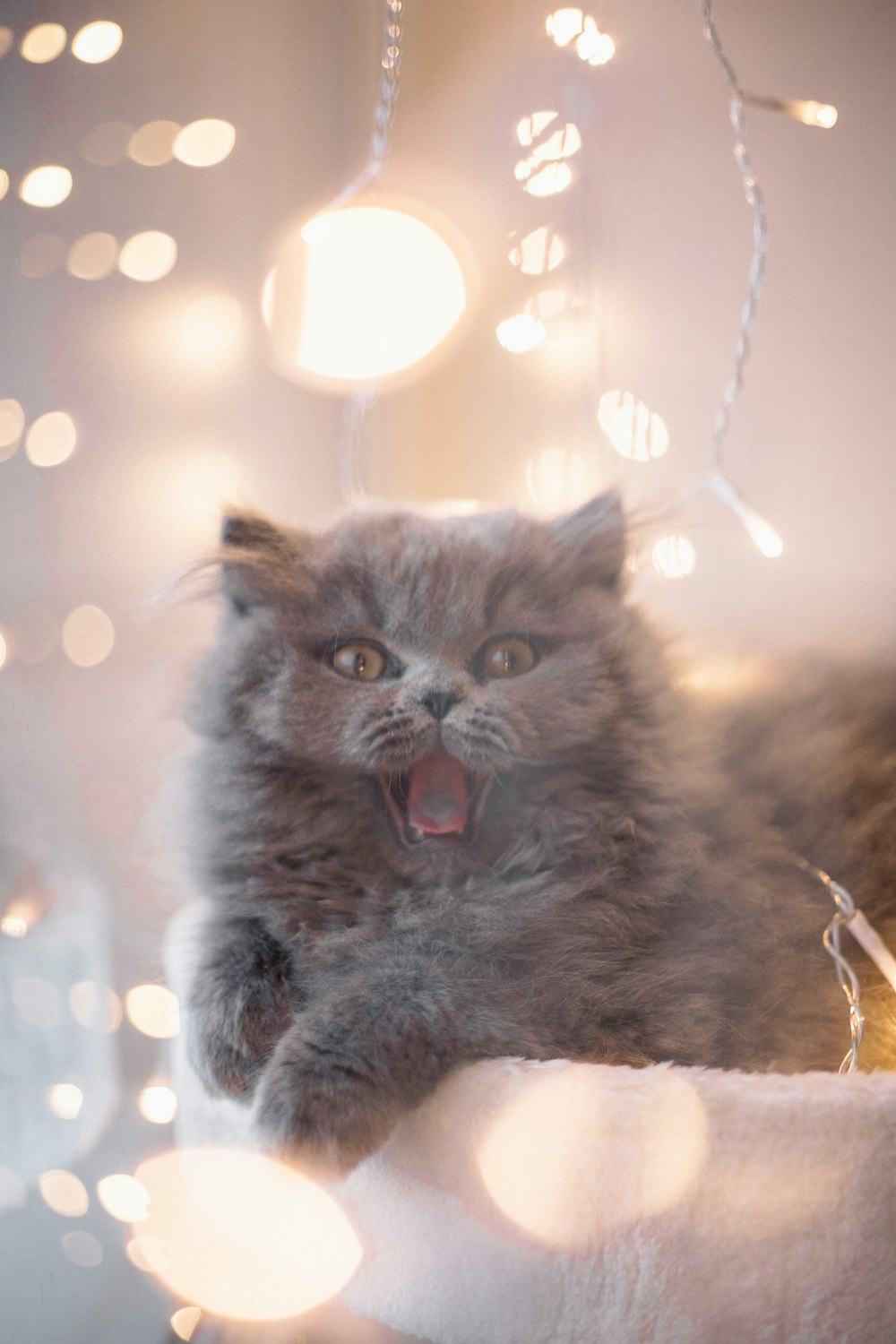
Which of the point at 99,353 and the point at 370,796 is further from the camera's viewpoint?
the point at 99,353

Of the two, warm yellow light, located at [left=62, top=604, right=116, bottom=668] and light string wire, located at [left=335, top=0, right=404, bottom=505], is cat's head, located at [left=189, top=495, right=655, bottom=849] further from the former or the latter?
light string wire, located at [left=335, top=0, right=404, bottom=505]

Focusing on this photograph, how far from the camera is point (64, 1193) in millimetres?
860

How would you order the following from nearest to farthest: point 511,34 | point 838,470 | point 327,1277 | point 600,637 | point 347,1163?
point 347,1163 → point 327,1277 → point 600,637 → point 838,470 → point 511,34

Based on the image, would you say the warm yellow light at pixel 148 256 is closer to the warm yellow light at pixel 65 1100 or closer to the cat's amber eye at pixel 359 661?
the cat's amber eye at pixel 359 661

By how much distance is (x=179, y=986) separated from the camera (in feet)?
2.72

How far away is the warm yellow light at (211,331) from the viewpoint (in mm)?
1285

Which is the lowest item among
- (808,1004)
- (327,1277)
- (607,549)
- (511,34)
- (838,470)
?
(327,1277)

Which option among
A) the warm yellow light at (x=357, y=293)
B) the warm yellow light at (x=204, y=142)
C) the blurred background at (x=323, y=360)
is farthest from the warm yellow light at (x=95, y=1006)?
the warm yellow light at (x=204, y=142)

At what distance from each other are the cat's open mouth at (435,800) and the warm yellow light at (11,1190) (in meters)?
0.44

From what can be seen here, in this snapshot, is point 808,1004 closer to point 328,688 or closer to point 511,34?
point 328,688

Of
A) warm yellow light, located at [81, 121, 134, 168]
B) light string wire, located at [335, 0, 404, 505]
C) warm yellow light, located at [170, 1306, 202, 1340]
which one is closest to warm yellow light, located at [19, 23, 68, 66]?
warm yellow light, located at [81, 121, 134, 168]

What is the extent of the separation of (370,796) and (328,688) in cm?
11

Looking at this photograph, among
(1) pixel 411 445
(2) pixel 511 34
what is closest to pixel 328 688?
(1) pixel 411 445

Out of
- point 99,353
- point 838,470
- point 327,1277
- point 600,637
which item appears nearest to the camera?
point 327,1277
